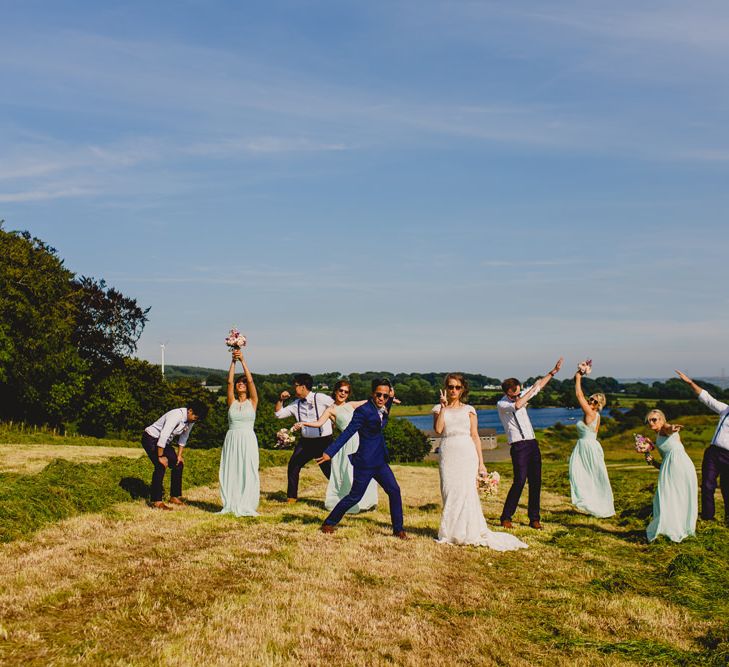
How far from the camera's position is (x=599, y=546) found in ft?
38.7

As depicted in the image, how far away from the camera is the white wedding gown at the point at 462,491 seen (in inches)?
434

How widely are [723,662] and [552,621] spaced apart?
166cm

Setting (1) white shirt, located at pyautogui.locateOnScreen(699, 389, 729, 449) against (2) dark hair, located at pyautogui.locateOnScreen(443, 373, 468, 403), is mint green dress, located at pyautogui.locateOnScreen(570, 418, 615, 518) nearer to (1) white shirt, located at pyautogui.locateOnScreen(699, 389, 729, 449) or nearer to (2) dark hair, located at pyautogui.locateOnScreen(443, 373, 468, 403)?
(1) white shirt, located at pyautogui.locateOnScreen(699, 389, 729, 449)

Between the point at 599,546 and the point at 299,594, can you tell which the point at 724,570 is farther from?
the point at 299,594

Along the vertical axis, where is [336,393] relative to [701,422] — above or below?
above

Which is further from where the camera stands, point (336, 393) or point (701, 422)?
point (701, 422)

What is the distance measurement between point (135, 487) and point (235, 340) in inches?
182

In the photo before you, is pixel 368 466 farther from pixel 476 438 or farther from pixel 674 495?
pixel 674 495

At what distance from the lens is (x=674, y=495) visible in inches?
472

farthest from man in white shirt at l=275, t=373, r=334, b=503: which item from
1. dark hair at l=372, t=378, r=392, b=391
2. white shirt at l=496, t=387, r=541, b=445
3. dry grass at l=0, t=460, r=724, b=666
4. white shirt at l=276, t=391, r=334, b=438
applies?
white shirt at l=496, t=387, r=541, b=445

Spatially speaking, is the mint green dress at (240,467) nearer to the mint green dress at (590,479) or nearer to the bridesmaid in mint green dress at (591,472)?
the bridesmaid in mint green dress at (591,472)

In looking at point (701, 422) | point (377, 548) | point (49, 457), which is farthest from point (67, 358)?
point (701, 422)

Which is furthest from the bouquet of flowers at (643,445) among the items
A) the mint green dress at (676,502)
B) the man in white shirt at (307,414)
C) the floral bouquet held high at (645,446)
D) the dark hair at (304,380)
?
the dark hair at (304,380)

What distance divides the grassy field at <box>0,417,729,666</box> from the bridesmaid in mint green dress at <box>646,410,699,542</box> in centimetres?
38
